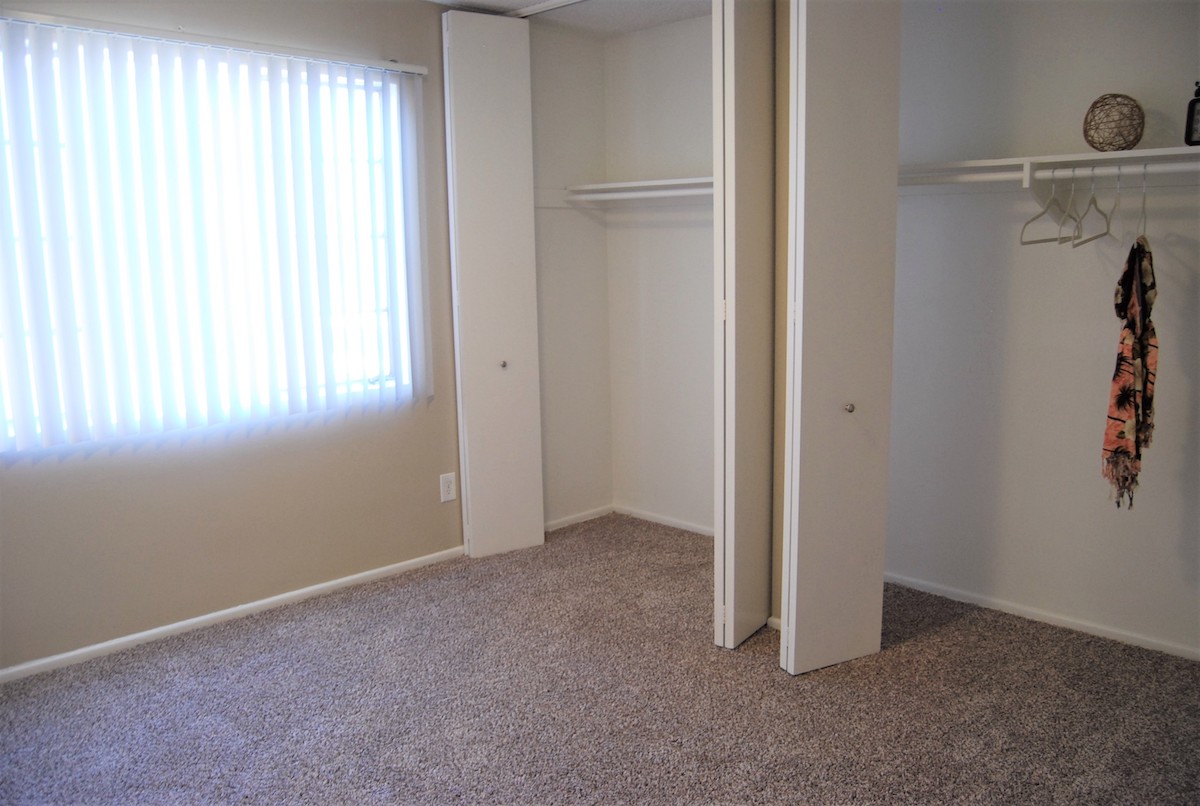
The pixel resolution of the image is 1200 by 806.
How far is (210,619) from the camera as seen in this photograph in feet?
10.7

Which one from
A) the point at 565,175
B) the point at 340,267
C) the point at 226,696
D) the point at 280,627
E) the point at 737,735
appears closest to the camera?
the point at 737,735

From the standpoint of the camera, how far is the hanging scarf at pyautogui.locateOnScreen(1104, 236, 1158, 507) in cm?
268

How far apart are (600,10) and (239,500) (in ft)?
7.82

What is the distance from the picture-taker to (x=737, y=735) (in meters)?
2.49

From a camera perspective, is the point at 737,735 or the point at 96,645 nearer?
the point at 737,735

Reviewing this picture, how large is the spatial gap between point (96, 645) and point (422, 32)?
2509 mm

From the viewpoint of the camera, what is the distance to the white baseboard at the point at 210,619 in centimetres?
292

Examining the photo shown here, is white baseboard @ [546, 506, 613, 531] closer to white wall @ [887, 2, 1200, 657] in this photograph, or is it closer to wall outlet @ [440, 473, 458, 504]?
wall outlet @ [440, 473, 458, 504]

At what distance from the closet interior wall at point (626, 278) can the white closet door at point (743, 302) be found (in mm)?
1076

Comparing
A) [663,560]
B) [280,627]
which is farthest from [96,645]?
[663,560]

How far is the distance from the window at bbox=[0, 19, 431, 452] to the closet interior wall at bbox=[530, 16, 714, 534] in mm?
747

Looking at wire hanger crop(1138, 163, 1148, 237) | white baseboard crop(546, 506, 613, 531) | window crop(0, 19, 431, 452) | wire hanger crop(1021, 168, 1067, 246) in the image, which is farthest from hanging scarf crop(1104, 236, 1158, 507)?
window crop(0, 19, 431, 452)

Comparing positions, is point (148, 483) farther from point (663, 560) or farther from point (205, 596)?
point (663, 560)

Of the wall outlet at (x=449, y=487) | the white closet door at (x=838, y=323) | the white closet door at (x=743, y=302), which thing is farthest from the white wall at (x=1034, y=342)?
the wall outlet at (x=449, y=487)
